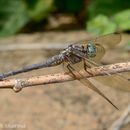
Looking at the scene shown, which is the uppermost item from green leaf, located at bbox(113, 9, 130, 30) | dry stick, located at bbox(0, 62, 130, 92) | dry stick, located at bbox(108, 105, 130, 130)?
dry stick, located at bbox(0, 62, 130, 92)

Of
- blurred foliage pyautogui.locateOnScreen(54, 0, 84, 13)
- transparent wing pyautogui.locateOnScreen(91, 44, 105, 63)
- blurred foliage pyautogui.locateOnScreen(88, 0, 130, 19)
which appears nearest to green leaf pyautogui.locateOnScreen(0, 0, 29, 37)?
blurred foliage pyautogui.locateOnScreen(54, 0, 84, 13)

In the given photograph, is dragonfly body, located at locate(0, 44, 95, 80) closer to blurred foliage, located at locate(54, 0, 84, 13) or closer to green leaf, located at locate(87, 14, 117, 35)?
green leaf, located at locate(87, 14, 117, 35)

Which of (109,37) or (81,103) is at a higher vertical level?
(109,37)

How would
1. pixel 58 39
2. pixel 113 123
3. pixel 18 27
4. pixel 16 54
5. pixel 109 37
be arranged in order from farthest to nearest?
pixel 18 27, pixel 58 39, pixel 16 54, pixel 113 123, pixel 109 37

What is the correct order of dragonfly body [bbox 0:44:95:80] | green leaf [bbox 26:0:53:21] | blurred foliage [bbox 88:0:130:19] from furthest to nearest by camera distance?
green leaf [bbox 26:0:53:21] → blurred foliage [bbox 88:0:130:19] → dragonfly body [bbox 0:44:95:80]

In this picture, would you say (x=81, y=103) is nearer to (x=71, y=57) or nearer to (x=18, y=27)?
(x=71, y=57)

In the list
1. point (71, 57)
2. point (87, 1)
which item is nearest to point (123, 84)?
point (71, 57)

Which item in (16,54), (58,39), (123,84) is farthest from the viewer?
(58,39)

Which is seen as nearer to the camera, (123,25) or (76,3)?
(123,25)
